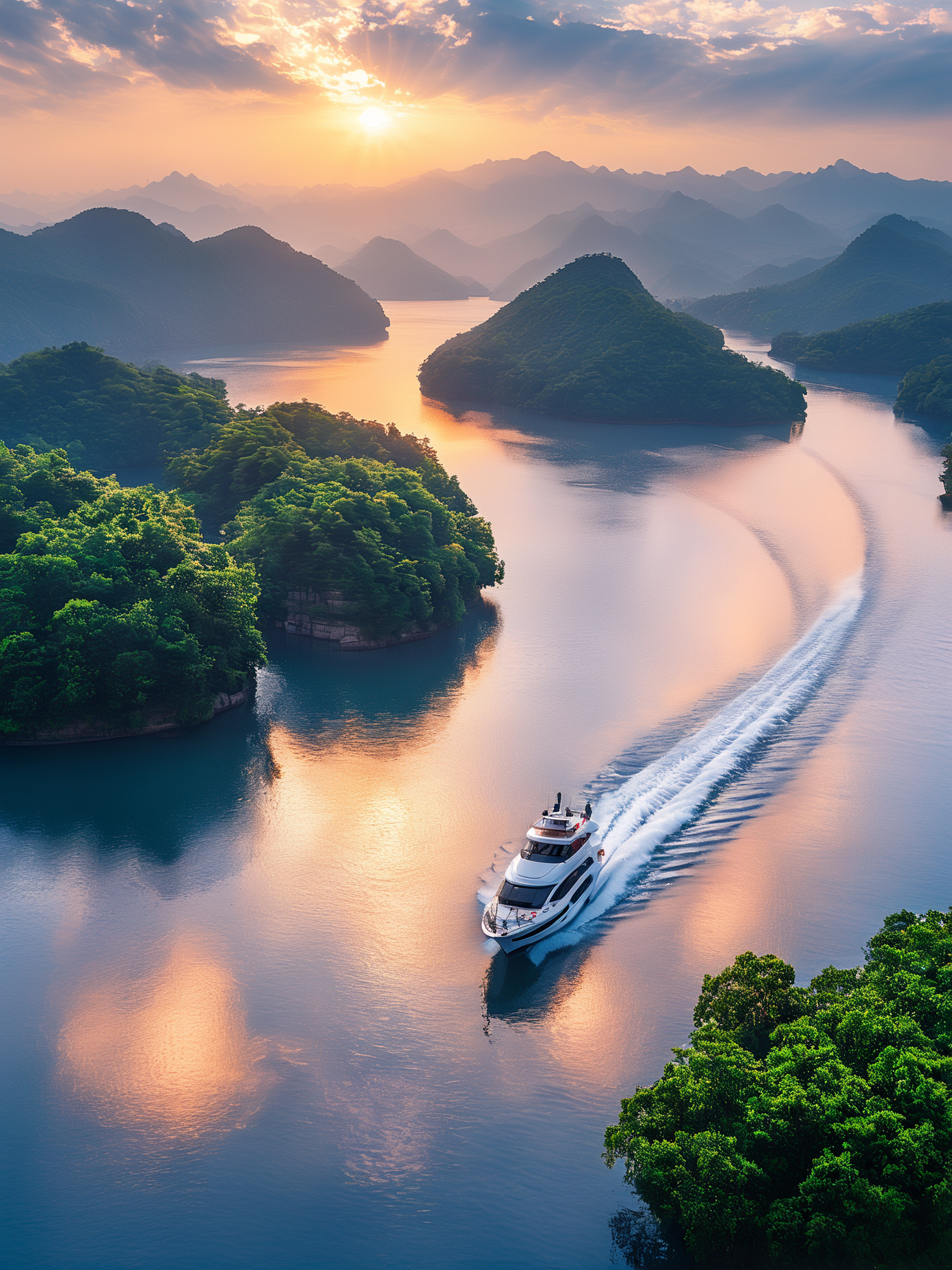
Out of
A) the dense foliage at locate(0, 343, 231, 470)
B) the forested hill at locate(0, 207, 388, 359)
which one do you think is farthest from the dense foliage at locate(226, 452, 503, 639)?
the forested hill at locate(0, 207, 388, 359)

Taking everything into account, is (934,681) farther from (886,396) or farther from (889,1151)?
(886,396)

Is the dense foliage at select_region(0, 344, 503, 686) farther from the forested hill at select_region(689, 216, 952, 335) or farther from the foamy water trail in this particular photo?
the forested hill at select_region(689, 216, 952, 335)

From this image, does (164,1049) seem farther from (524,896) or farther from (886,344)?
(886,344)

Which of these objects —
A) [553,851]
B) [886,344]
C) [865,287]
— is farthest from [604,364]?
[865,287]

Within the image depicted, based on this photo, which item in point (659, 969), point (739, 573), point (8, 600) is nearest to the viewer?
point (659, 969)

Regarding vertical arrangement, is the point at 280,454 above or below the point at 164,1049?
above

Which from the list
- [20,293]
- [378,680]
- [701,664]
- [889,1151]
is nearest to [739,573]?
[701,664]
